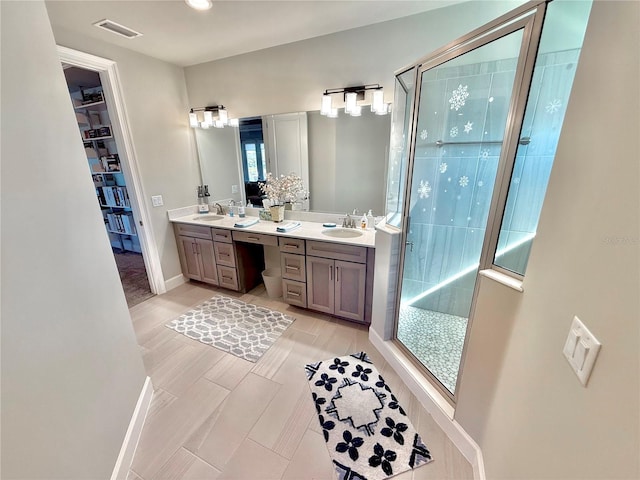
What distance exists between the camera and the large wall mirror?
246 centimetres

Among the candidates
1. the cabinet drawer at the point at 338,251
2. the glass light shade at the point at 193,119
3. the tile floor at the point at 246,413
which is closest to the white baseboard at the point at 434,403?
the tile floor at the point at 246,413

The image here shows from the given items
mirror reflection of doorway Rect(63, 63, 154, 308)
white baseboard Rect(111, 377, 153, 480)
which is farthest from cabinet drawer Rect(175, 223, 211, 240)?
white baseboard Rect(111, 377, 153, 480)

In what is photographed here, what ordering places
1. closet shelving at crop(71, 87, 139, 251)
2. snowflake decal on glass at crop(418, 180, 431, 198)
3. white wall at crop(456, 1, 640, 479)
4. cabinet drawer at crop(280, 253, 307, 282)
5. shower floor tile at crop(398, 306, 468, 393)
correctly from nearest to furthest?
1. white wall at crop(456, 1, 640, 479)
2. shower floor tile at crop(398, 306, 468, 393)
3. snowflake decal on glass at crop(418, 180, 431, 198)
4. cabinet drawer at crop(280, 253, 307, 282)
5. closet shelving at crop(71, 87, 139, 251)

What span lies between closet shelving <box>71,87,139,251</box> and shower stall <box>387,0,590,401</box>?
4047 millimetres

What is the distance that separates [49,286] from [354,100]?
94.5 inches

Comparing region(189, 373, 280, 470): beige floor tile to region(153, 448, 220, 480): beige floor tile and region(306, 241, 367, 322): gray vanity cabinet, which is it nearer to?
region(153, 448, 220, 480): beige floor tile

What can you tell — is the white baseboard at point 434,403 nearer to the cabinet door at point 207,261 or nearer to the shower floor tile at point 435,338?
the shower floor tile at point 435,338

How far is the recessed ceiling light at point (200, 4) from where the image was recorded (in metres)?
1.78

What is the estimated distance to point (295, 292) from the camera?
2.64m

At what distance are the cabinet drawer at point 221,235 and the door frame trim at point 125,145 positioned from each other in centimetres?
75

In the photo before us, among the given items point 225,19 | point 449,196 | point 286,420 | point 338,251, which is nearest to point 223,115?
point 225,19

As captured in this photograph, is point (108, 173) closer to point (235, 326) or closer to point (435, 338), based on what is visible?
point (235, 326)

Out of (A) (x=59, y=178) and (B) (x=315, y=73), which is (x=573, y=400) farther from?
(B) (x=315, y=73)

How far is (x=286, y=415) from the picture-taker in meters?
1.60
